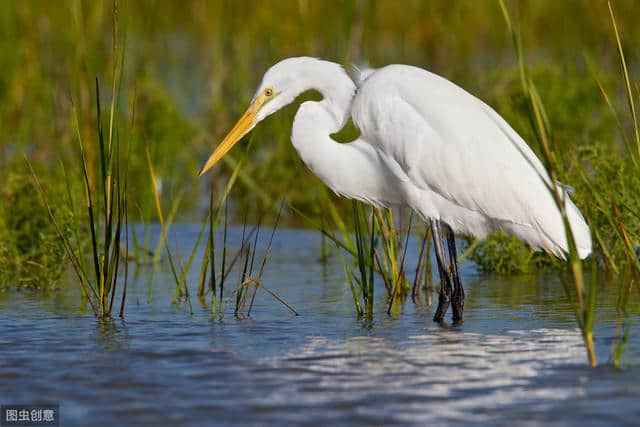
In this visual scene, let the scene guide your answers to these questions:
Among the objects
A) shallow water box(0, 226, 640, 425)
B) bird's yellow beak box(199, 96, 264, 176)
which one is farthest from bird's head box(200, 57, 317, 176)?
shallow water box(0, 226, 640, 425)

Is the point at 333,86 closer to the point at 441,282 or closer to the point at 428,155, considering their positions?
the point at 428,155

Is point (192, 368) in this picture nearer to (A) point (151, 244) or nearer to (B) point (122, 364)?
(B) point (122, 364)

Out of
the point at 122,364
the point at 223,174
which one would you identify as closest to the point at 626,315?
the point at 122,364

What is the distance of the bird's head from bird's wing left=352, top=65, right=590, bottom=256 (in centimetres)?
36

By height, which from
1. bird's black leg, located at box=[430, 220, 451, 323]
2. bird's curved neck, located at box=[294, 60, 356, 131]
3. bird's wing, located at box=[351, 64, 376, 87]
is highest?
bird's wing, located at box=[351, 64, 376, 87]

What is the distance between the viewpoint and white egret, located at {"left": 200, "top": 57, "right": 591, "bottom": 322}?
5.53 metres

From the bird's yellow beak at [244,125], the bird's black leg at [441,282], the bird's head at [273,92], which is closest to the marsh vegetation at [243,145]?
the bird's black leg at [441,282]

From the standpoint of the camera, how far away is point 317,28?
1179 centimetres

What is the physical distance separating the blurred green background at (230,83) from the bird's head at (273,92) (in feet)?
3.24

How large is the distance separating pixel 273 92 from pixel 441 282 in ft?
4.37

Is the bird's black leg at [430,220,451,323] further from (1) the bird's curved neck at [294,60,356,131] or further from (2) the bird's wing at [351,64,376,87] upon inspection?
(2) the bird's wing at [351,64,376,87]

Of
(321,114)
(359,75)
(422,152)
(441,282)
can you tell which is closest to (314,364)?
(441,282)

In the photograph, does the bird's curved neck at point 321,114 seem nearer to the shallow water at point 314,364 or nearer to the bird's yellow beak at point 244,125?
the bird's yellow beak at point 244,125

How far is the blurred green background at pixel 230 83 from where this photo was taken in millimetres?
8008
